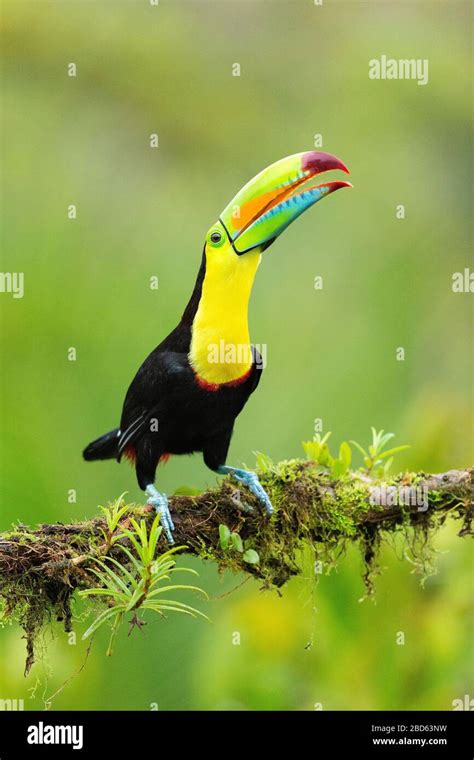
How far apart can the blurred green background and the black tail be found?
1.46 feet

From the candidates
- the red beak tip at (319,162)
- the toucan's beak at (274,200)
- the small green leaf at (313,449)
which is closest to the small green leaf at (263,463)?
the small green leaf at (313,449)

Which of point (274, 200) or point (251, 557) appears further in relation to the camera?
point (274, 200)

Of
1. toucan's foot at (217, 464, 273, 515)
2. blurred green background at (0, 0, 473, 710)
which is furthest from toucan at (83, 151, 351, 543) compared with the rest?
blurred green background at (0, 0, 473, 710)

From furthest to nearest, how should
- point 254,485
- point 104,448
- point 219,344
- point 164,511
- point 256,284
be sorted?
point 256,284 → point 104,448 → point 219,344 → point 254,485 → point 164,511

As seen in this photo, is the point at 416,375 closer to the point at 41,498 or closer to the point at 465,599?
the point at 465,599

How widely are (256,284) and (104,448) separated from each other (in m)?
1.60

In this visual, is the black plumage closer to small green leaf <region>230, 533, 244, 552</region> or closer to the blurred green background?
small green leaf <region>230, 533, 244, 552</region>

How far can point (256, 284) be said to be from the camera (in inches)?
189

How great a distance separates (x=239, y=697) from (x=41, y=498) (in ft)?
3.98

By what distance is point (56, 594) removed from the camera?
2.55 metres

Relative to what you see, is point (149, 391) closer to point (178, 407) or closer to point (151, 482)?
point (178, 407)

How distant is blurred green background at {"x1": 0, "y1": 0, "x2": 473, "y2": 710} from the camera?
11.2 feet

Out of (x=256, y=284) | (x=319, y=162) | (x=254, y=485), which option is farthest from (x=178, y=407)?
(x=256, y=284)
